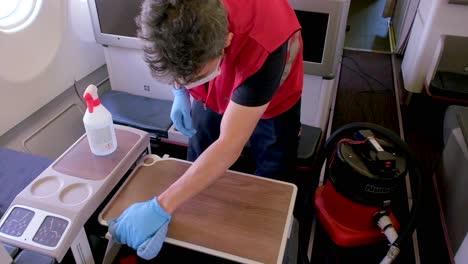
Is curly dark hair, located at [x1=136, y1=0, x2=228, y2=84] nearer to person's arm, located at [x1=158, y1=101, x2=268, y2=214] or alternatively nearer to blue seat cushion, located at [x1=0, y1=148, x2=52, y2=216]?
person's arm, located at [x1=158, y1=101, x2=268, y2=214]

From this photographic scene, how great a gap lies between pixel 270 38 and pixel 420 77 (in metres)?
1.84

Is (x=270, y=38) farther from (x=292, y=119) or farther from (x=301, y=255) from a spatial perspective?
(x=301, y=255)

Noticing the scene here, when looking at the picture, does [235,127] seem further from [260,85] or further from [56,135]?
[56,135]

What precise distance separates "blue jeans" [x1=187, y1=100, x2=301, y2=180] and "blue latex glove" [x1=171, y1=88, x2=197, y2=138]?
0.08 ft

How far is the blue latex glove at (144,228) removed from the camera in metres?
0.76

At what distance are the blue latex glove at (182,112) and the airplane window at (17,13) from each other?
0.71 meters

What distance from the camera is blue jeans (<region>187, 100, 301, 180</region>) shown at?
1.12 m

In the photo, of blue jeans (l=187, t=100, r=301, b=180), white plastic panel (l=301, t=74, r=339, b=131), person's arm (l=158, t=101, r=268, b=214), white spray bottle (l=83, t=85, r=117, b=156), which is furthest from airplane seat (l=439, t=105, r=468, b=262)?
white spray bottle (l=83, t=85, r=117, b=156)

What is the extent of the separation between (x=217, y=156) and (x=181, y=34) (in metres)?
0.30

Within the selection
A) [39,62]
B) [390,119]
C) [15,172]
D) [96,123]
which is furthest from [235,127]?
[390,119]

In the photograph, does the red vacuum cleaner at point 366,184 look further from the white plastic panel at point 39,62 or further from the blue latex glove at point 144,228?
the white plastic panel at point 39,62

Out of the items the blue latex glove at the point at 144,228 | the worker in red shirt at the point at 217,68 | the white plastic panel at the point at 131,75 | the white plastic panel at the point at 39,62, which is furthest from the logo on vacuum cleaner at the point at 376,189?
the white plastic panel at the point at 39,62

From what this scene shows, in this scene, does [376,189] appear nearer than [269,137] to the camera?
No

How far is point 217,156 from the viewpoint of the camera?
80cm
